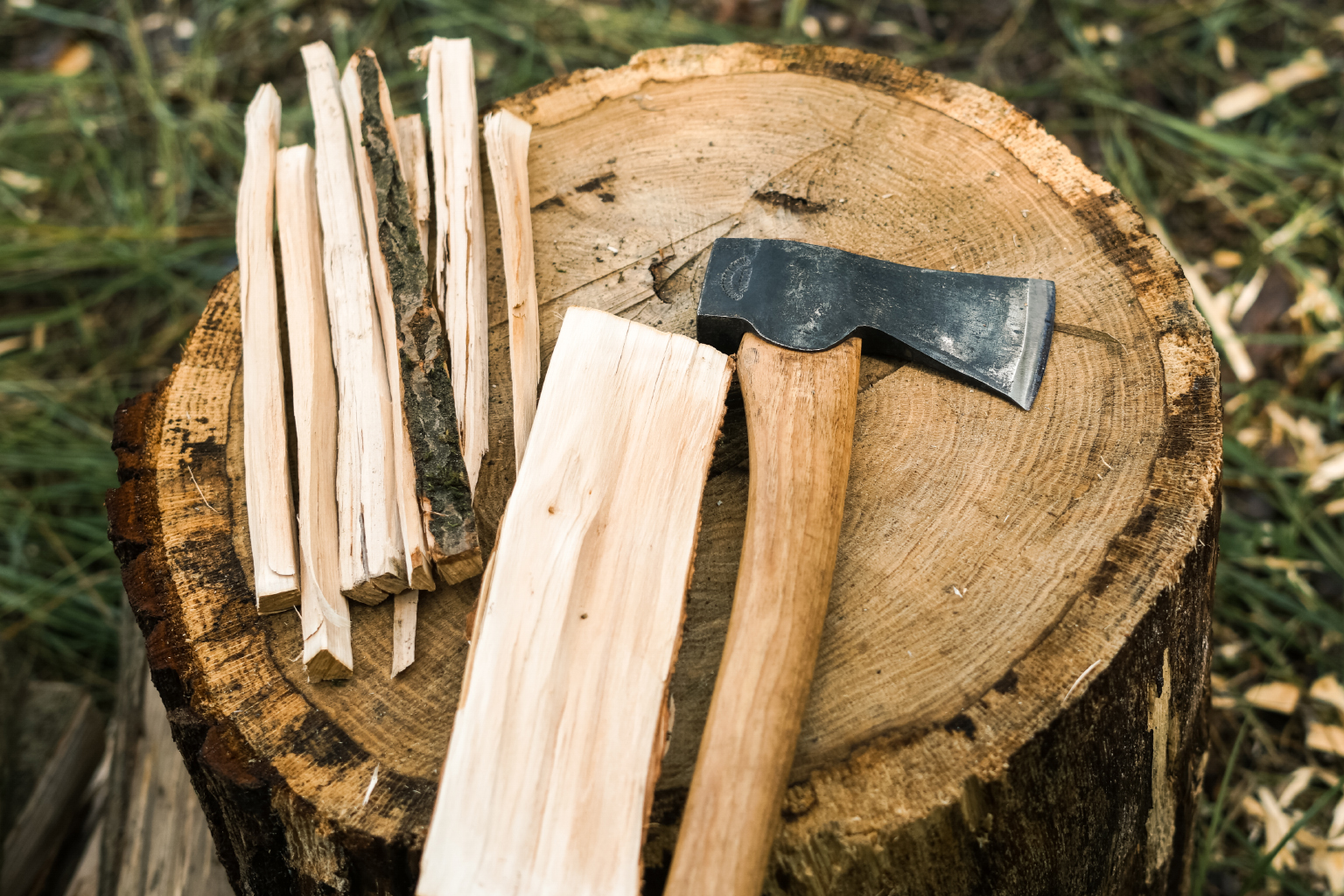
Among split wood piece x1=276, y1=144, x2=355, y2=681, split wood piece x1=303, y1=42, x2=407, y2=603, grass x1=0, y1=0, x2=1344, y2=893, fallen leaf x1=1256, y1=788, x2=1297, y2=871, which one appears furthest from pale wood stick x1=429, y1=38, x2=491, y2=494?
fallen leaf x1=1256, y1=788, x2=1297, y2=871

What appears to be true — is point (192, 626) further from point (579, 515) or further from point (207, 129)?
point (207, 129)

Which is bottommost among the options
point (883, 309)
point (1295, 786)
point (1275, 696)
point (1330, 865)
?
point (1330, 865)

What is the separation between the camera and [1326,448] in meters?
2.86

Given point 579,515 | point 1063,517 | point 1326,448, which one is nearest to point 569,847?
point 579,515

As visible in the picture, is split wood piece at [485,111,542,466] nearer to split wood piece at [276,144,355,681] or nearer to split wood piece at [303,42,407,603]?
split wood piece at [303,42,407,603]

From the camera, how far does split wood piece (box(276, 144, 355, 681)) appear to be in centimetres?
136

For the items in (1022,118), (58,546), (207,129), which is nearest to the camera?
(1022,118)

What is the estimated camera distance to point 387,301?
1682 mm

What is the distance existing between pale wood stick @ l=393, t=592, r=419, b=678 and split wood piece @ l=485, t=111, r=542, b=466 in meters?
0.28

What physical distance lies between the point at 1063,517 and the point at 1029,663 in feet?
0.88

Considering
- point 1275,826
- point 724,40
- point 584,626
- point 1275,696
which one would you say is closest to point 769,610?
point 584,626

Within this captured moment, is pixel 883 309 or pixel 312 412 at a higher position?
pixel 883 309

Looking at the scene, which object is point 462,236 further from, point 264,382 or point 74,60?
point 74,60

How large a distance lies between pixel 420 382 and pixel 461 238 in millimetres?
374
